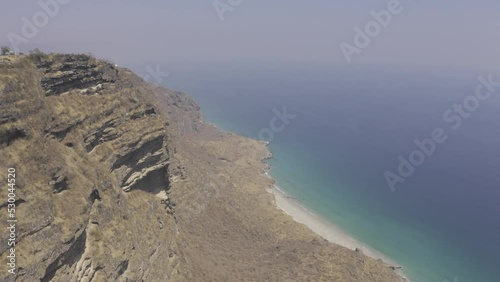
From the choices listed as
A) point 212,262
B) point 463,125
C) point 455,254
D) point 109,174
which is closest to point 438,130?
Answer: point 463,125

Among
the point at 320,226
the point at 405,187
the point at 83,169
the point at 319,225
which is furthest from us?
the point at 405,187

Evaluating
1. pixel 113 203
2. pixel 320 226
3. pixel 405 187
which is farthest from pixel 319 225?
pixel 113 203

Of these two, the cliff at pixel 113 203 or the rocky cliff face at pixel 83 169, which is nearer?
the rocky cliff face at pixel 83 169

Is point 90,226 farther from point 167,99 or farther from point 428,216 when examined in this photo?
point 167,99

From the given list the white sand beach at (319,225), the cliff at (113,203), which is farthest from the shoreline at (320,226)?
the cliff at (113,203)

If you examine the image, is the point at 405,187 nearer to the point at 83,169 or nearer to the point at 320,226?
the point at 320,226

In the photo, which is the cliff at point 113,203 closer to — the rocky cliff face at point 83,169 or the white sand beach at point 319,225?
the rocky cliff face at point 83,169

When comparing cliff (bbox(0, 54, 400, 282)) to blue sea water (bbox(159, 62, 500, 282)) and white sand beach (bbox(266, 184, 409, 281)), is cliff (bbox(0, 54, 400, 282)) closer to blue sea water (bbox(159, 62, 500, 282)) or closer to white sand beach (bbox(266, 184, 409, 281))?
white sand beach (bbox(266, 184, 409, 281))
